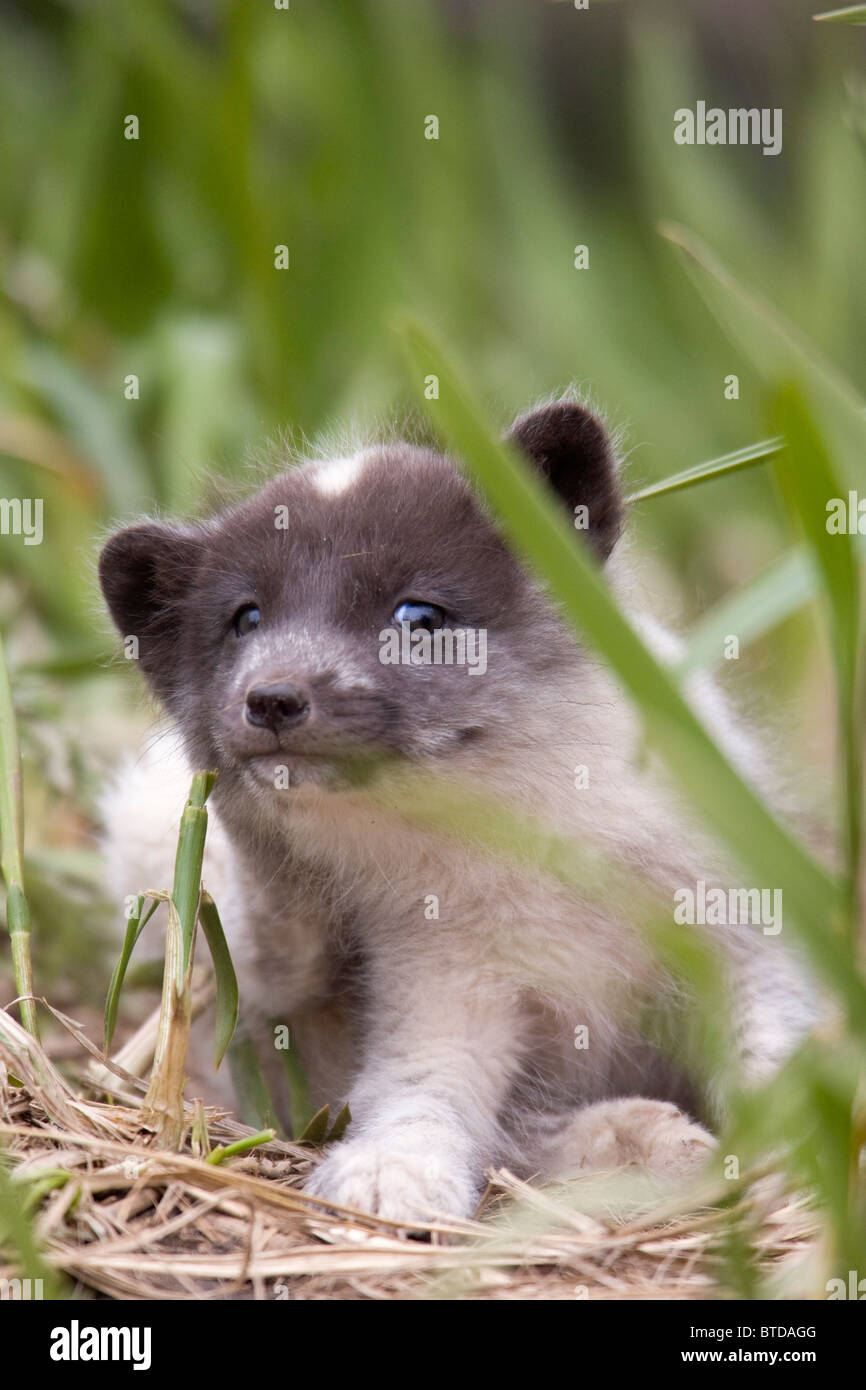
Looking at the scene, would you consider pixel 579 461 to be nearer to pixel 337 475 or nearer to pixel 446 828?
pixel 337 475

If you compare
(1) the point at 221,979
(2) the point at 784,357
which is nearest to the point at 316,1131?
(1) the point at 221,979

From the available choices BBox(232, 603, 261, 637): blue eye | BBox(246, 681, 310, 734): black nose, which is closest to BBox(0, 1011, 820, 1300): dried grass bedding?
BBox(246, 681, 310, 734): black nose

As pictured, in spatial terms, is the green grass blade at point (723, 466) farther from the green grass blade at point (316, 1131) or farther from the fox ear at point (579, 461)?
the green grass blade at point (316, 1131)

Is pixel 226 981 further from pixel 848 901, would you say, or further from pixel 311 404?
pixel 311 404

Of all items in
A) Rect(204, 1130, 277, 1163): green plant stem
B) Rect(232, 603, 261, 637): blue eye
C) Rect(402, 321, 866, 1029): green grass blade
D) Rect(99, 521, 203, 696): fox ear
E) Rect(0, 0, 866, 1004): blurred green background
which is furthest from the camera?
Rect(0, 0, 866, 1004): blurred green background

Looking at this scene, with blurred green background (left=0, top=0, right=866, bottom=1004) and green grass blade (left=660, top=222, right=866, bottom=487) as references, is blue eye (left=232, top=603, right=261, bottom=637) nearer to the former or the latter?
green grass blade (left=660, top=222, right=866, bottom=487)

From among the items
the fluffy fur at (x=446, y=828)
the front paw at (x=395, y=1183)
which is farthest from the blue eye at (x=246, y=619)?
the front paw at (x=395, y=1183)
